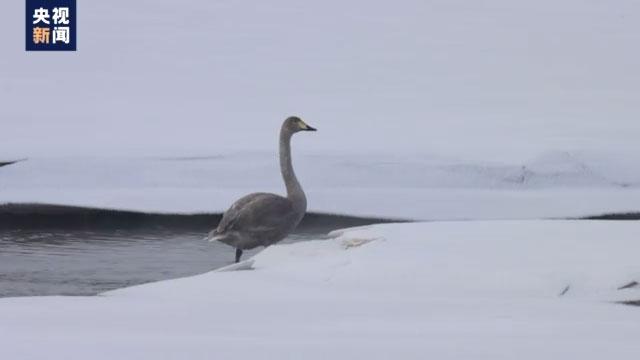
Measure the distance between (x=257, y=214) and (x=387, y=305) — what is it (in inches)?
137

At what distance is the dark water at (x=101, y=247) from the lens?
855 cm

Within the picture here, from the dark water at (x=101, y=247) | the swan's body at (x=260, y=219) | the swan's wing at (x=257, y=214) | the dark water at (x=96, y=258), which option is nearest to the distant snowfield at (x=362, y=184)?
the dark water at (x=101, y=247)

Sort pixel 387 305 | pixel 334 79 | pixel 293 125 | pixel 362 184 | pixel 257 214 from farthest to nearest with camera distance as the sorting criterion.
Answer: pixel 334 79
pixel 362 184
pixel 293 125
pixel 257 214
pixel 387 305

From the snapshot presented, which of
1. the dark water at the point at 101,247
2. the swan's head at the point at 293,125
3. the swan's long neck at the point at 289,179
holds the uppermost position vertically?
the swan's head at the point at 293,125

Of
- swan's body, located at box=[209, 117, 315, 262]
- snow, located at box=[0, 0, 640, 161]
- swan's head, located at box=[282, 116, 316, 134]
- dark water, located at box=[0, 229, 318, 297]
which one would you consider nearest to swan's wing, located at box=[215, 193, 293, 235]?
swan's body, located at box=[209, 117, 315, 262]

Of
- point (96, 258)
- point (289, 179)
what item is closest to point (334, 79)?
point (289, 179)

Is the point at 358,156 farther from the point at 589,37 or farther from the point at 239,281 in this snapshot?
the point at 589,37

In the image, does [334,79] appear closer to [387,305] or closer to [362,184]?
[362,184]

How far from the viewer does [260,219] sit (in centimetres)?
951

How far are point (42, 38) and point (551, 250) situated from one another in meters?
13.7

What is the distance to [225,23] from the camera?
20.9 m

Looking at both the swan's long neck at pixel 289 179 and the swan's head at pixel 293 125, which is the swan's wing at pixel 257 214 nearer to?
the swan's long neck at pixel 289 179

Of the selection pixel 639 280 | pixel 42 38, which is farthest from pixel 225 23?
pixel 639 280

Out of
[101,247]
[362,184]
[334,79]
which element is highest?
[334,79]
